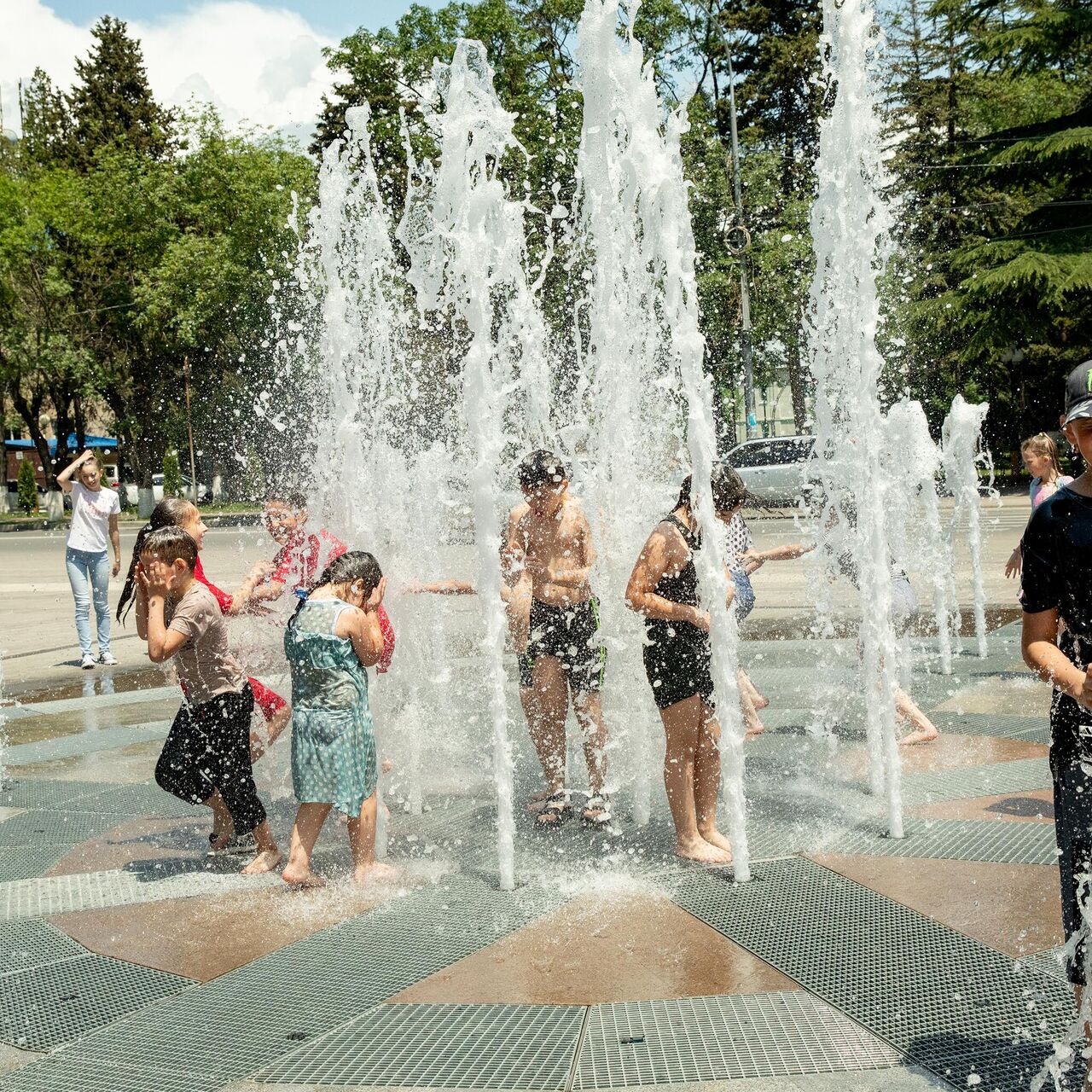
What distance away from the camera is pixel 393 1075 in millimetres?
3139

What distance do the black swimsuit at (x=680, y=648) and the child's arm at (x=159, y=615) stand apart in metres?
1.87

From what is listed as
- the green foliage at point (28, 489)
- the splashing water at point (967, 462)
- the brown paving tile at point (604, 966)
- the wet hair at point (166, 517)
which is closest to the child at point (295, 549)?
the wet hair at point (166, 517)

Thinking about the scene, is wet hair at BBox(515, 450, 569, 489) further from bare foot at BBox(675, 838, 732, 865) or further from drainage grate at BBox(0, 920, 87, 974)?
drainage grate at BBox(0, 920, 87, 974)

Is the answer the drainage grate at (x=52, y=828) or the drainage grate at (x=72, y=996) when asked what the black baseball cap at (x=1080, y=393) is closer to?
the drainage grate at (x=72, y=996)

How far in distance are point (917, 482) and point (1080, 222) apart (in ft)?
59.3


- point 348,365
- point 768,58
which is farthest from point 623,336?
point 768,58

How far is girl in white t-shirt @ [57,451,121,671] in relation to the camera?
33.7ft

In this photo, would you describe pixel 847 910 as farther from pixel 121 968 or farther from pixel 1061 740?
pixel 121 968

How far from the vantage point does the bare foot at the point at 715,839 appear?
4816mm

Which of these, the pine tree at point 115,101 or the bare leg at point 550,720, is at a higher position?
the pine tree at point 115,101

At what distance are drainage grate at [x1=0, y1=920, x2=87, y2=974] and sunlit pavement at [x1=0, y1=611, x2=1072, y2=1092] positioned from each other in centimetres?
1

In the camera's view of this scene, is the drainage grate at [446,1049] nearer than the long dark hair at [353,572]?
Yes

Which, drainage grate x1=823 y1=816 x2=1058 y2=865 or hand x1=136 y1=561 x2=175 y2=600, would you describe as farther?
hand x1=136 y1=561 x2=175 y2=600

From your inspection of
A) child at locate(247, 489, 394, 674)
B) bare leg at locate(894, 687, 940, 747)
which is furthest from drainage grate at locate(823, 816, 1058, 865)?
child at locate(247, 489, 394, 674)
